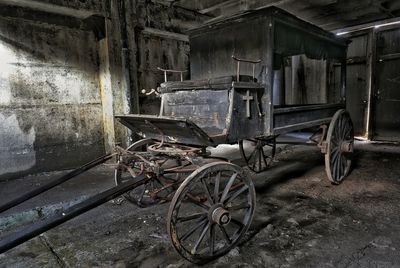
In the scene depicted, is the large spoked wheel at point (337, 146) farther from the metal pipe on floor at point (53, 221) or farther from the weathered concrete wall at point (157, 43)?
the weathered concrete wall at point (157, 43)

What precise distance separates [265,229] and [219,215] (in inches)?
37.4

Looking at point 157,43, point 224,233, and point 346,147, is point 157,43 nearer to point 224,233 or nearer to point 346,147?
point 346,147

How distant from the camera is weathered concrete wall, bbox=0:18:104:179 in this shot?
4793 millimetres

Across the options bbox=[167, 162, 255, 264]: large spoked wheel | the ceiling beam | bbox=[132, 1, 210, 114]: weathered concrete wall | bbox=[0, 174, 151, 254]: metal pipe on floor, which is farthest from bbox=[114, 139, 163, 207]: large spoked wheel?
the ceiling beam

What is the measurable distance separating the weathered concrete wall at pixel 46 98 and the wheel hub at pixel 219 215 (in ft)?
13.7

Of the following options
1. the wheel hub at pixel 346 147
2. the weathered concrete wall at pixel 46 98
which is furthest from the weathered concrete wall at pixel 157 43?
the wheel hub at pixel 346 147

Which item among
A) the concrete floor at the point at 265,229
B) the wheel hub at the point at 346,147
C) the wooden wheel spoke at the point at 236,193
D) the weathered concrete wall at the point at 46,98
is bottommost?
the concrete floor at the point at 265,229

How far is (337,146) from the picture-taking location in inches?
175

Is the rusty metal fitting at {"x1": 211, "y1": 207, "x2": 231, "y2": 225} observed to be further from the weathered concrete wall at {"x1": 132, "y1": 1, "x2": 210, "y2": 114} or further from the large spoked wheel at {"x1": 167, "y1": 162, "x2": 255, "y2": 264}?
the weathered concrete wall at {"x1": 132, "y1": 1, "x2": 210, "y2": 114}

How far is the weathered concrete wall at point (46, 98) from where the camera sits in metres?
4.79

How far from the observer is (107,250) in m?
2.75

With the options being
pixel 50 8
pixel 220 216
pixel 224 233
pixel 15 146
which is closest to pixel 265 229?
pixel 224 233

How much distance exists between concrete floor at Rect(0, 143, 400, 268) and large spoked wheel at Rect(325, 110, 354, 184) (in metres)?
0.22

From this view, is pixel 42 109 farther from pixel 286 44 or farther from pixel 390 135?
pixel 390 135
